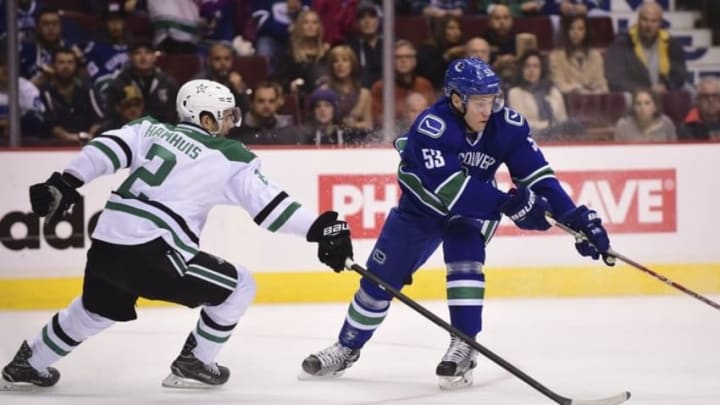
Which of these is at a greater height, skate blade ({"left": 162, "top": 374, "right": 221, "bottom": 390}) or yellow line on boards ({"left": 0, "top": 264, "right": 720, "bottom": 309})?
skate blade ({"left": 162, "top": 374, "right": 221, "bottom": 390})

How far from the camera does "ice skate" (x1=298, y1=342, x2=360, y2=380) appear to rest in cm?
510

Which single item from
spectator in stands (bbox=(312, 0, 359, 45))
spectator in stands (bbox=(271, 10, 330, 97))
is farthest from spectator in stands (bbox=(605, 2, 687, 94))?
spectator in stands (bbox=(271, 10, 330, 97))

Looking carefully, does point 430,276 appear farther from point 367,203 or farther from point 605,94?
point 605,94

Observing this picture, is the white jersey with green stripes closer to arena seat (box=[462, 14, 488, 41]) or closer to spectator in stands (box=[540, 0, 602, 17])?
arena seat (box=[462, 14, 488, 41])

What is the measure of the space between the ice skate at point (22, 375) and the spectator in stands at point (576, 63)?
11.8ft

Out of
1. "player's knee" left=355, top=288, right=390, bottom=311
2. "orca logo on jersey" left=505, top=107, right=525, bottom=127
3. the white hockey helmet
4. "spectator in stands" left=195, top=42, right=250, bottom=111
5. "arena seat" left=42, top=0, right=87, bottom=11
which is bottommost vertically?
"player's knee" left=355, top=288, right=390, bottom=311

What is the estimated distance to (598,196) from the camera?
7152mm

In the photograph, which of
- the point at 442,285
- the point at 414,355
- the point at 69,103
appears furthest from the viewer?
the point at 69,103

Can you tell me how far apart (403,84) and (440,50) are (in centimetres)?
40

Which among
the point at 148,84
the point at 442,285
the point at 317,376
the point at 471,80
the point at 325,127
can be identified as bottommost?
the point at 442,285

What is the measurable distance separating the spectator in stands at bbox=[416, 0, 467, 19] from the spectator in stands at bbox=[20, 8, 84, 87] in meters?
1.79

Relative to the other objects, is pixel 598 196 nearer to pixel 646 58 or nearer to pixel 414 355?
pixel 646 58

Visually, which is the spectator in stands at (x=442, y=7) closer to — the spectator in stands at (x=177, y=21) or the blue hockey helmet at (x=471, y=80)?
the spectator in stands at (x=177, y=21)

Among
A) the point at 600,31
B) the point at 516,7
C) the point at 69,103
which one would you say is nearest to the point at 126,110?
the point at 69,103
